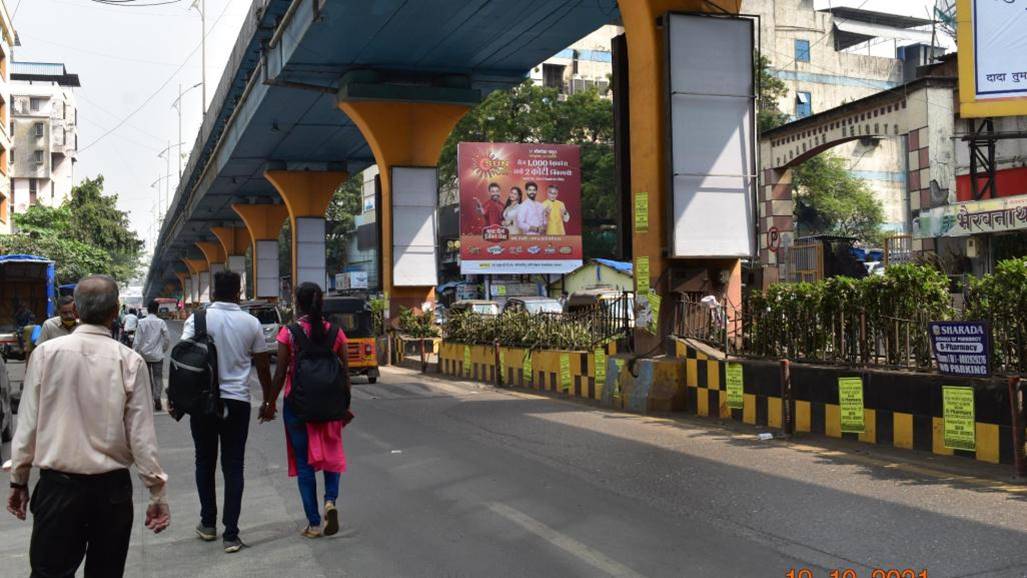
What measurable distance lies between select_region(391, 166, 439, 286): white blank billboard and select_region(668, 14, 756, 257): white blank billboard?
17.5 m

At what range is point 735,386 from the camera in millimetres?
11695

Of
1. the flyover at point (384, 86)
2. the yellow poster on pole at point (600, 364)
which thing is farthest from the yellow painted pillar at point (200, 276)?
the yellow poster on pole at point (600, 364)

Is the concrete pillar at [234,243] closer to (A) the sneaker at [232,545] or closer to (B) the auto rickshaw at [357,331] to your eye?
(B) the auto rickshaw at [357,331]

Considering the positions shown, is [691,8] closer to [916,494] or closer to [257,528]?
[916,494]

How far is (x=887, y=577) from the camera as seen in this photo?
5.16 metres

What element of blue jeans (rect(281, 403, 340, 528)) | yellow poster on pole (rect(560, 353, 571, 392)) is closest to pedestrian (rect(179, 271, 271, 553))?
blue jeans (rect(281, 403, 340, 528))

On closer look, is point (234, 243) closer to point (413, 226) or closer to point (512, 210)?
point (512, 210)

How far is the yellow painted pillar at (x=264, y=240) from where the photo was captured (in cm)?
5859

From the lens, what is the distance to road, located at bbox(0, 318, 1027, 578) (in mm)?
5633

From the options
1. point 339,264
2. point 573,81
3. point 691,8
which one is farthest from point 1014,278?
point 339,264

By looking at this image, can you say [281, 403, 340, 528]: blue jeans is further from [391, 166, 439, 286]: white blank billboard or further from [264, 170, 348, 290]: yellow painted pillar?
[264, 170, 348, 290]: yellow painted pillar

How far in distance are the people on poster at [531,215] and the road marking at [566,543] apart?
30997 mm

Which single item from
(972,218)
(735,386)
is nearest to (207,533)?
(735,386)

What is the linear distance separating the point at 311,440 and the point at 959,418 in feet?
17.9
